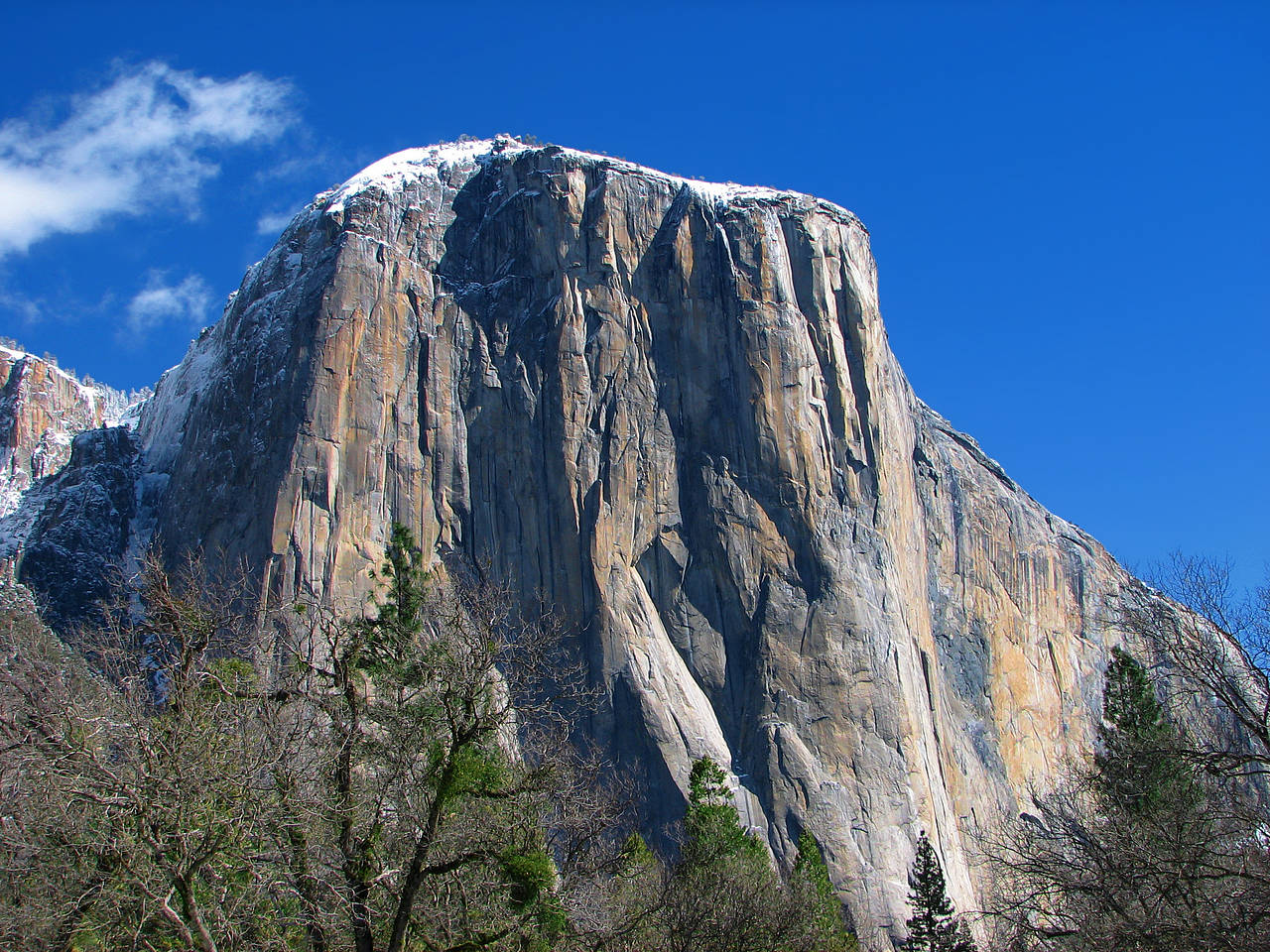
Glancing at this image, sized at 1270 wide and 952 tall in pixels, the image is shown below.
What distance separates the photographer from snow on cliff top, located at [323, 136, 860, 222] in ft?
221

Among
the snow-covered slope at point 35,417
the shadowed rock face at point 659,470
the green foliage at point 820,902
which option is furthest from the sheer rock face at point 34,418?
the green foliage at point 820,902

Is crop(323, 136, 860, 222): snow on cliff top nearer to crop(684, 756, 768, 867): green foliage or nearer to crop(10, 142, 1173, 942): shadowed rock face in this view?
crop(10, 142, 1173, 942): shadowed rock face

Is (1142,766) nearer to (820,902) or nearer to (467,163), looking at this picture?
(820,902)

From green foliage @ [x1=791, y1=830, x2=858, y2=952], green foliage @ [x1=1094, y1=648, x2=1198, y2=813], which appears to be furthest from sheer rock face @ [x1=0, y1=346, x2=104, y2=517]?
green foliage @ [x1=1094, y1=648, x2=1198, y2=813]

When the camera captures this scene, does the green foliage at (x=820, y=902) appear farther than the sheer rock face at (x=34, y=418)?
No

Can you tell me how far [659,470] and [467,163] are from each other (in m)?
22.6

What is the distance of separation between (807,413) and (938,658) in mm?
15752

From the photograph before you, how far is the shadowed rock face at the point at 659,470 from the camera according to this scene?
57.3m

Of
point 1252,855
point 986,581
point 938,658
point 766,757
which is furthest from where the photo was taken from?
point 986,581

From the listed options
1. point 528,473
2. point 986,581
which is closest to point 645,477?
point 528,473

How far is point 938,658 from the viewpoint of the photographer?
221 feet

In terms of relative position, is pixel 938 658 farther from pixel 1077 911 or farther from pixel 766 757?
pixel 1077 911

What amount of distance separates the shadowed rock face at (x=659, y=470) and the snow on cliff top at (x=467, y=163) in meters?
0.38

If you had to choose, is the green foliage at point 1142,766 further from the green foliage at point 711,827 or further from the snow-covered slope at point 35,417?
the snow-covered slope at point 35,417
